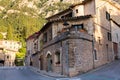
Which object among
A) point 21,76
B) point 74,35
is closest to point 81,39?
point 74,35

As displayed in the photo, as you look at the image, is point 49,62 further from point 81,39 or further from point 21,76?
point 21,76

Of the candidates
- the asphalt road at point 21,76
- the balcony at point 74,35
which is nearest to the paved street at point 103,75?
the asphalt road at point 21,76

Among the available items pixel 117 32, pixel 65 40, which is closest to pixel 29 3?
pixel 117 32

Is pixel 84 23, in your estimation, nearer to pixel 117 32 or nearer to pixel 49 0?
pixel 117 32

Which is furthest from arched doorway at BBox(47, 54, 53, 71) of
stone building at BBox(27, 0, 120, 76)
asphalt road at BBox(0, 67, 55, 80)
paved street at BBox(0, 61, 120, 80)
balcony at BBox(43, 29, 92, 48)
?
asphalt road at BBox(0, 67, 55, 80)

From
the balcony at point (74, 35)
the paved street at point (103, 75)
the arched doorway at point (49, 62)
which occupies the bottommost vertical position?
the paved street at point (103, 75)

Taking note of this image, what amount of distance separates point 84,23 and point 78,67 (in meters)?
6.49

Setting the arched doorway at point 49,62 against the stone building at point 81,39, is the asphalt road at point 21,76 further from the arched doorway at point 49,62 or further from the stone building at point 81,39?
the arched doorway at point 49,62

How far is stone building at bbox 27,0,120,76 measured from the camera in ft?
95.7

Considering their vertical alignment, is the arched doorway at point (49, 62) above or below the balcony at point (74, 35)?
below

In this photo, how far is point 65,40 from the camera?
29.6 metres

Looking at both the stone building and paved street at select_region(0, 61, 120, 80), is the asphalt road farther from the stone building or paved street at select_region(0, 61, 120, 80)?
the stone building

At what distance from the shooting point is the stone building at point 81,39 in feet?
95.7

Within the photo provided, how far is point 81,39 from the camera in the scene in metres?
30.1
